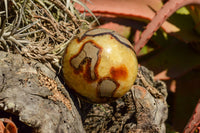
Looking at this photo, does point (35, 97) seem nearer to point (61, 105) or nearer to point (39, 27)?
point (61, 105)

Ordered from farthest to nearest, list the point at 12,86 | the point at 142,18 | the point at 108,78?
the point at 142,18
the point at 108,78
the point at 12,86

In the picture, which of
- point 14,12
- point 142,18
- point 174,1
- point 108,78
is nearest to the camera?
point 108,78

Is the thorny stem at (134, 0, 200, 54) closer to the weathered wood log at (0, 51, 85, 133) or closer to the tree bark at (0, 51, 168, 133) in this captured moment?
the tree bark at (0, 51, 168, 133)

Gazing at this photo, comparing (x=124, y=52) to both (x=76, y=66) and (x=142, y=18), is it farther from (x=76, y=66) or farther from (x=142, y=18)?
(x=142, y=18)

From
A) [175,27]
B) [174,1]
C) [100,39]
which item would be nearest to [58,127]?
[100,39]

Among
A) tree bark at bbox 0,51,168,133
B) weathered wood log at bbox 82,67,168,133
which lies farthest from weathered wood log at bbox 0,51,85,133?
weathered wood log at bbox 82,67,168,133

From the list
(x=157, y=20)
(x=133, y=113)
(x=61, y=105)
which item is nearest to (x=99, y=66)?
(x=61, y=105)
